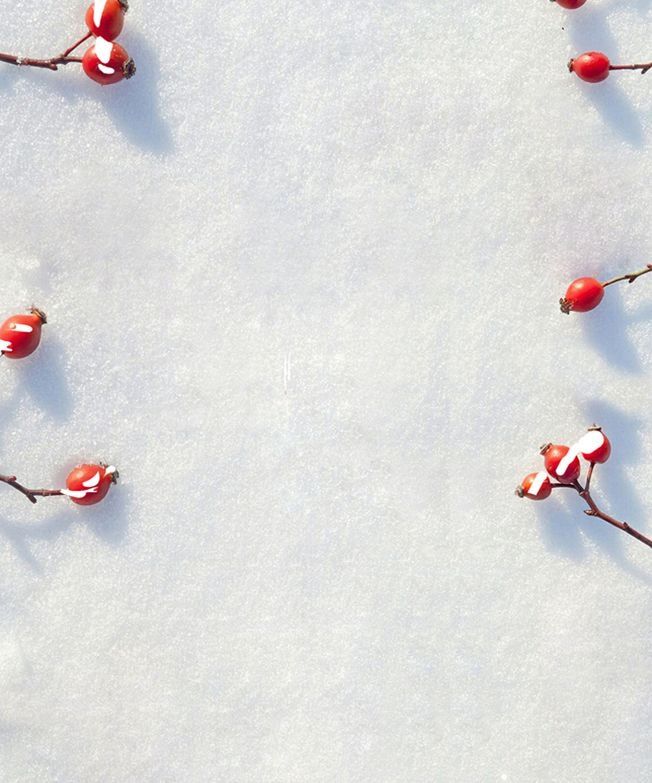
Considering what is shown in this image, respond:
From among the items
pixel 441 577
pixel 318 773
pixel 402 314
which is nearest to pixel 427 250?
pixel 402 314

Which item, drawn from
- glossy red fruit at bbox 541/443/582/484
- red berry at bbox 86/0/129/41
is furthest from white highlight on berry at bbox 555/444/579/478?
red berry at bbox 86/0/129/41

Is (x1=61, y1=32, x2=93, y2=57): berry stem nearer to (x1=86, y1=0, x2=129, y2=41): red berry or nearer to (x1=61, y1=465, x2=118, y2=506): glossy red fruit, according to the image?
(x1=86, y1=0, x2=129, y2=41): red berry

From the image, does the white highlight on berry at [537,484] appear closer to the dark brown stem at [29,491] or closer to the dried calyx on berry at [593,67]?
the dried calyx on berry at [593,67]

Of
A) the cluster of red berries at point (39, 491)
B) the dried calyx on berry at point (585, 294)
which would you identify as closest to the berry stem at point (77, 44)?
the cluster of red berries at point (39, 491)

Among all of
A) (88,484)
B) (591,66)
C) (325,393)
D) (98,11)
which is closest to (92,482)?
(88,484)

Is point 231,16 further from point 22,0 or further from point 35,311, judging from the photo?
point 35,311

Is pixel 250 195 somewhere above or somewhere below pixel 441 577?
above
